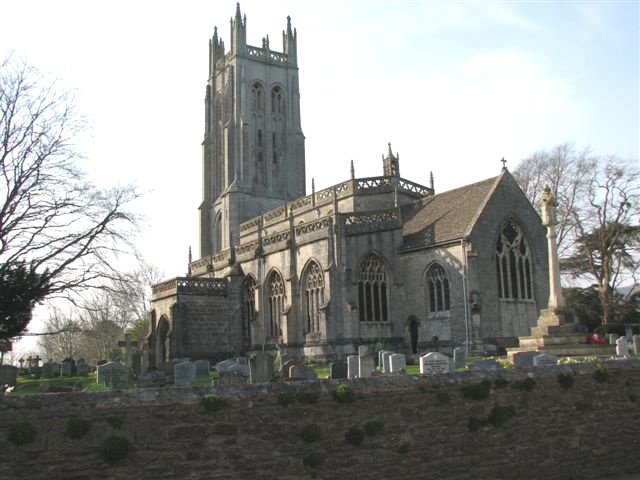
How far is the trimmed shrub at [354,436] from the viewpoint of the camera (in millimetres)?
10789

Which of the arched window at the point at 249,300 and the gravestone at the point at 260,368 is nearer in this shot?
the gravestone at the point at 260,368

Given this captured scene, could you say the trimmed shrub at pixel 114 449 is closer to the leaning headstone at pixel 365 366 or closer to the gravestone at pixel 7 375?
the leaning headstone at pixel 365 366

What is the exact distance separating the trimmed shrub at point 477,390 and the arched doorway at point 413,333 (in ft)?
73.8

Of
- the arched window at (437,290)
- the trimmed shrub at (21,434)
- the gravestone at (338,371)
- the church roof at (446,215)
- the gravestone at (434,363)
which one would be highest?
the church roof at (446,215)

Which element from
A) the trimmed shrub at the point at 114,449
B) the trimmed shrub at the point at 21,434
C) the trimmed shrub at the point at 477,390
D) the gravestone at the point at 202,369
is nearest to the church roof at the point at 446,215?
the gravestone at the point at 202,369

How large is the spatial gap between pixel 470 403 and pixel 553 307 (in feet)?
38.6

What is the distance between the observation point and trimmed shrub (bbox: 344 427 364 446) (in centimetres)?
1079

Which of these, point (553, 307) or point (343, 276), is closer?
point (553, 307)

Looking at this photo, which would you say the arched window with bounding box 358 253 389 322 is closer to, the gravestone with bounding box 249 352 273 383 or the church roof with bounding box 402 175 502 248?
the church roof with bounding box 402 175 502 248

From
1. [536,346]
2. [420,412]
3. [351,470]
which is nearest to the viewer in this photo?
[351,470]

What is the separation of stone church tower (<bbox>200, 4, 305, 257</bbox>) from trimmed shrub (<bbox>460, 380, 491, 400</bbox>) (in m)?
47.2

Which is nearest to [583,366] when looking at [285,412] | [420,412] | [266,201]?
[420,412]

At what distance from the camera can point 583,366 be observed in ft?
45.0

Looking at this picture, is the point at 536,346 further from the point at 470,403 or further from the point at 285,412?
Answer: the point at 285,412
